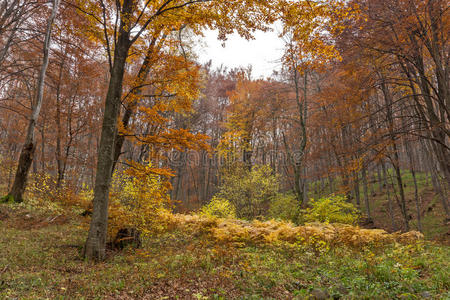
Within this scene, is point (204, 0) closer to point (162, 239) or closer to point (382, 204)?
point (162, 239)

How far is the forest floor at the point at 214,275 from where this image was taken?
348 centimetres

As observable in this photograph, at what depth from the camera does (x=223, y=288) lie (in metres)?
3.86

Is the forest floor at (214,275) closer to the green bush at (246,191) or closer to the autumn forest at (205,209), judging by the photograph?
the autumn forest at (205,209)

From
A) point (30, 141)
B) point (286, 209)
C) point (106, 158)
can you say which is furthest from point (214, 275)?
point (30, 141)

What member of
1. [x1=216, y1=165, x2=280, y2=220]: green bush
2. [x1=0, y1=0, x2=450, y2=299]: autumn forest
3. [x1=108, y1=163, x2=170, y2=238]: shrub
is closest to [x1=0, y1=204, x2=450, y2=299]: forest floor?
[x1=0, y1=0, x2=450, y2=299]: autumn forest

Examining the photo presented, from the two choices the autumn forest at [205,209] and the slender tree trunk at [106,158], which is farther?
the slender tree trunk at [106,158]

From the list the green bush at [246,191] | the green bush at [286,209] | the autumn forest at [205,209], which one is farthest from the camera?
the green bush at [246,191]

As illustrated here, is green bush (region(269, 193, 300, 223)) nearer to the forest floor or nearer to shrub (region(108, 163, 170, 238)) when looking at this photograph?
the forest floor

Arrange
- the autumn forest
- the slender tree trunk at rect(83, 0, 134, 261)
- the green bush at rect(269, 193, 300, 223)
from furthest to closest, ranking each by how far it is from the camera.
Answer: the green bush at rect(269, 193, 300, 223)
the slender tree trunk at rect(83, 0, 134, 261)
the autumn forest

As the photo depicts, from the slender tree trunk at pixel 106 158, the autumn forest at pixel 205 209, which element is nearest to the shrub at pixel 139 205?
the autumn forest at pixel 205 209

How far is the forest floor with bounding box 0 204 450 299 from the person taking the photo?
11.4 feet

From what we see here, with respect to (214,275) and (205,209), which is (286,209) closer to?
(205,209)

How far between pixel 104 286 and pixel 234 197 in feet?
32.9

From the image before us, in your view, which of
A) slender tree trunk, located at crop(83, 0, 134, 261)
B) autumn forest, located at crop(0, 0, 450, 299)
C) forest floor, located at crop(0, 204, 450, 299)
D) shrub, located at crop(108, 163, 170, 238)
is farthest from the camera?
shrub, located at crop(108, 163, 170, 238)
